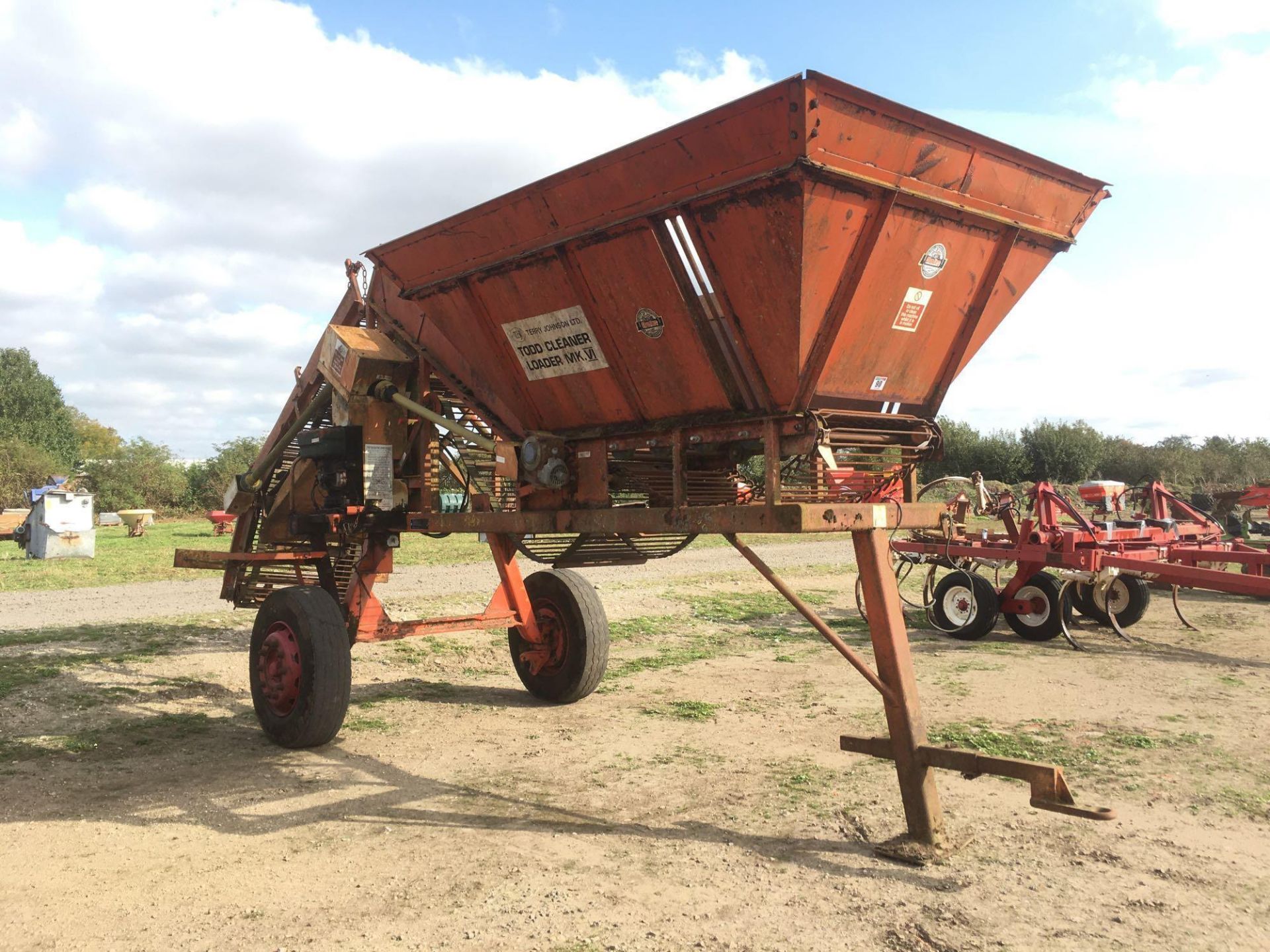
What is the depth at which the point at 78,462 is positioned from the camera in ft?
190

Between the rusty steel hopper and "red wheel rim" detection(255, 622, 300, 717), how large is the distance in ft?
7.16

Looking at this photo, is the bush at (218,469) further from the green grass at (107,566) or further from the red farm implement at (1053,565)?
the red farm implement at (1053,565)

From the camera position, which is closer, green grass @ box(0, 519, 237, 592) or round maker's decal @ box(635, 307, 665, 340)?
round maker's decal @ box(635, 307, 665, 340)

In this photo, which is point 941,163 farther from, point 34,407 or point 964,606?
point 34,407

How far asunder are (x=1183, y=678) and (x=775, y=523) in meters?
5.55

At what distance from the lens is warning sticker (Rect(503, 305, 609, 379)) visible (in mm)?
4961

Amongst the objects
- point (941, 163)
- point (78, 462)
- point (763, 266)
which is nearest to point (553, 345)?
point (763, 266)

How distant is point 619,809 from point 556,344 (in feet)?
8.06

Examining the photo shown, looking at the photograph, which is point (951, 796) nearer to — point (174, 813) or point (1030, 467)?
point (174, 813)

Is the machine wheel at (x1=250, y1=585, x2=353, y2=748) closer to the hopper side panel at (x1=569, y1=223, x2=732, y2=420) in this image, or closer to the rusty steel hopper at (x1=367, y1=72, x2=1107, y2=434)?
the rusty steel hopper at (x1=367, y1=72, x2=1107, y2=434)

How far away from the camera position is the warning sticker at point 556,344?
4961mm

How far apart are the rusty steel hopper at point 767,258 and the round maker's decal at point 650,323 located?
0.04 ft

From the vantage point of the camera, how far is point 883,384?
4.66m

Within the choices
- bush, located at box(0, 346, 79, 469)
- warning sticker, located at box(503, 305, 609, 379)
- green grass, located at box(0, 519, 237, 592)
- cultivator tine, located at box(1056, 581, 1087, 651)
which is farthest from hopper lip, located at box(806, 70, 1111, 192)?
bush, located at box(0, 346, 79, 469)
